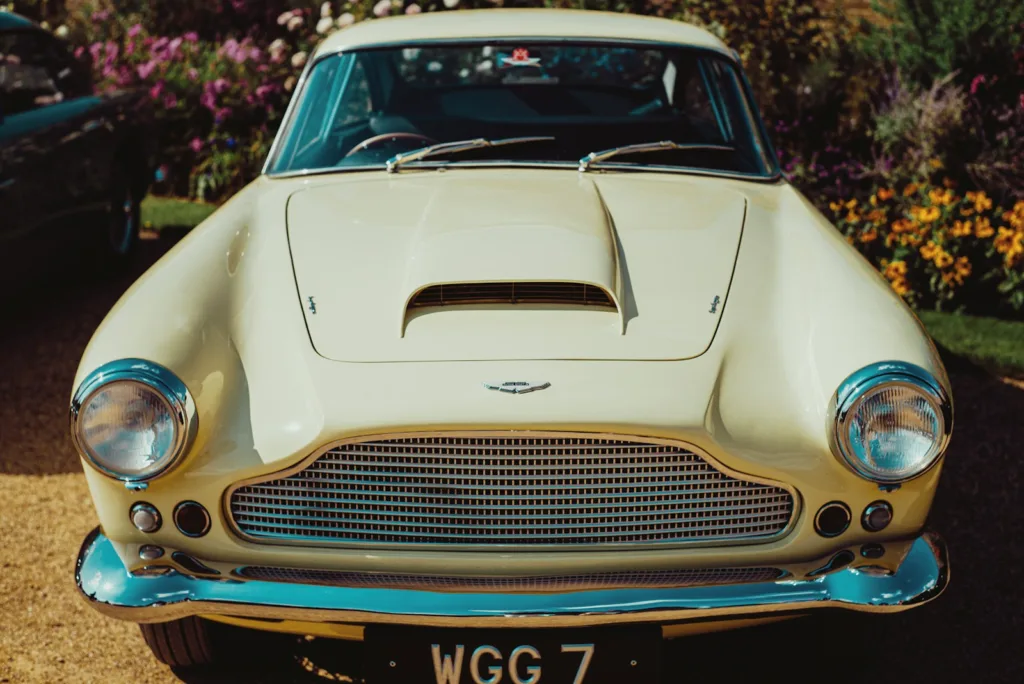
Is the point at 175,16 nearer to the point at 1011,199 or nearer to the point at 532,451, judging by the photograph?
the point at 1011,199

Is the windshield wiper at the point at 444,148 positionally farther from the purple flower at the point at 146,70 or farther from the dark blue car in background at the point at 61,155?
the purple flower at the point at 146,70

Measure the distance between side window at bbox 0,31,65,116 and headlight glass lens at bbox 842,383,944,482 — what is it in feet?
14.0

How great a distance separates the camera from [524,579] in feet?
7.45

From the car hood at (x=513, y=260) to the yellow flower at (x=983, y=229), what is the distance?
2.82 meters

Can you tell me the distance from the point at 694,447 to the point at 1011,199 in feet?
13.8

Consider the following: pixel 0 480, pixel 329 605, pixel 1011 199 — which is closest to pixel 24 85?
pixel 0 480

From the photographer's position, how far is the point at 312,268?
2723 millimetres

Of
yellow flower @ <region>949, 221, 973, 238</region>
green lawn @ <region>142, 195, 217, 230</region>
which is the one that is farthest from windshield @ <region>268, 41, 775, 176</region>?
green lawn @ <region>142, 195, 217, 230</region>

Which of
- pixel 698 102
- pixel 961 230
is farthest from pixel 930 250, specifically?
pixel 698 102

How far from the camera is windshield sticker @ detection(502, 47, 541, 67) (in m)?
3.61

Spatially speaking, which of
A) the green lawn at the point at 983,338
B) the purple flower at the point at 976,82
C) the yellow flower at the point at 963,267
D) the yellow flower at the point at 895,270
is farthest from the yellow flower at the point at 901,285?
the purple flower at the point at 976,82

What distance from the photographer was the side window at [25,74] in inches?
205

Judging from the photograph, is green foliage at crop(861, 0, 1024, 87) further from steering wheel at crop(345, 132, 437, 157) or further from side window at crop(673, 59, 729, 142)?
steering wheel at crop(345, 132, 437, 157)

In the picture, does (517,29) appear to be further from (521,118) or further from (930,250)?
(930,250)
